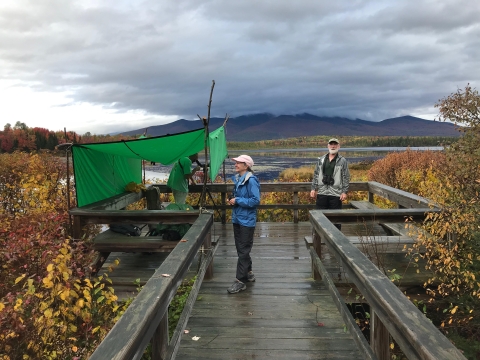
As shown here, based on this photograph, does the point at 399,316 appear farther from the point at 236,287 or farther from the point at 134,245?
the point at 134,245

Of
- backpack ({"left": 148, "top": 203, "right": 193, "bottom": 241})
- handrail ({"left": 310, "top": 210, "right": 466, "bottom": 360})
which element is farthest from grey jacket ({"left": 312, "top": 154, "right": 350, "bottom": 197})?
handrail ({"left": 310, "top": 210, "right": 466, "bottom": 360})

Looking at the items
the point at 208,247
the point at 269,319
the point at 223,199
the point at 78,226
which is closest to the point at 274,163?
the point at 223,199

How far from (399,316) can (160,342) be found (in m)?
1.43

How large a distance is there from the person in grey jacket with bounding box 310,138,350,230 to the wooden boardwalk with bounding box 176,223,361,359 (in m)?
0.97

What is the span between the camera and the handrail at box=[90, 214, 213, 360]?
4.99 ft

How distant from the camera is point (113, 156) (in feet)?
24.5

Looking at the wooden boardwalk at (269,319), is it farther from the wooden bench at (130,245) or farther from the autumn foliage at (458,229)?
the autumn foliage at (458,229)

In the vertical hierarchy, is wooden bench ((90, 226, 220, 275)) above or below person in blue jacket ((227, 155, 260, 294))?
below

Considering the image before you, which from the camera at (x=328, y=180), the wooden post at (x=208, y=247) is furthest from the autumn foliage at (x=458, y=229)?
the wooden post at (x=208, y=247)

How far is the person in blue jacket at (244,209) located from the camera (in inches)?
165

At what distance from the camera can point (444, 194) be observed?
4.32 metres

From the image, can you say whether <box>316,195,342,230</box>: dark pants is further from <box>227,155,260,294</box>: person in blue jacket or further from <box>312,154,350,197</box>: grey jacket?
<box>227,155,260,294</box>: person in blue jacket

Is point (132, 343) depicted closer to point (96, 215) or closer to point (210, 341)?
point (210, 341)

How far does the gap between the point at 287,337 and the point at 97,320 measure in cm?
264
